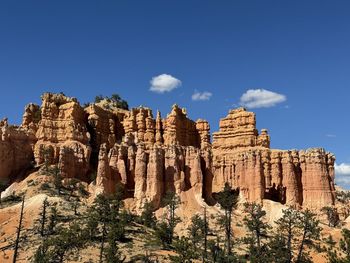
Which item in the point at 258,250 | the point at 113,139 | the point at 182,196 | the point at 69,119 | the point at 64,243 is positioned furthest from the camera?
the point at 113,139

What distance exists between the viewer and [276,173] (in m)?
118

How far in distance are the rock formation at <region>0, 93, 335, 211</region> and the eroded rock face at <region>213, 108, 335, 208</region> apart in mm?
219

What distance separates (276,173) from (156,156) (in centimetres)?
2958

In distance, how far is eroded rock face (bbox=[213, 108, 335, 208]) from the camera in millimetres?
113938

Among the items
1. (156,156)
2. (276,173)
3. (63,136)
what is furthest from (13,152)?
(276,173)

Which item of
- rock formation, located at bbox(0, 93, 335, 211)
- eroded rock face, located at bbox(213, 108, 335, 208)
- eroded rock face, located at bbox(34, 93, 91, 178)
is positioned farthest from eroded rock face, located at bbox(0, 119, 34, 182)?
eroded rock face, located at bbox(213, 108, 335, 208)

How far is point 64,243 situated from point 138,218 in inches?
1291

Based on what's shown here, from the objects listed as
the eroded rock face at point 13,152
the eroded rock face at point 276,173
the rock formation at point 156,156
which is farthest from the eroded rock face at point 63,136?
the eroded rock face at point 276,173

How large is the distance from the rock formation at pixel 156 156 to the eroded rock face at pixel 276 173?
0.72ft

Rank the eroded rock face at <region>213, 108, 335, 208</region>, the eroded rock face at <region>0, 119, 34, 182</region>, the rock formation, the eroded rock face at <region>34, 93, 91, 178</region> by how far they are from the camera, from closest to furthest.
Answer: the rock formation < the eroded rock face at <region>0, 119, 34, 182</region> < the eroded rock face at <region>34, 93, 91, 178</region> < the eroded rock face at <region>213, 108, 335, 208</region>

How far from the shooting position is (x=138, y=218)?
93.5m

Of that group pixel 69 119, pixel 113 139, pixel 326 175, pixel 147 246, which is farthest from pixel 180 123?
pixel 147 246

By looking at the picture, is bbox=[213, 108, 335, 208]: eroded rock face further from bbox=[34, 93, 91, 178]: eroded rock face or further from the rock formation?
bbox=[34, 93, 91, 178]: eroded rock face

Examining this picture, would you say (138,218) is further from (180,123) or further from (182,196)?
(180,123)
